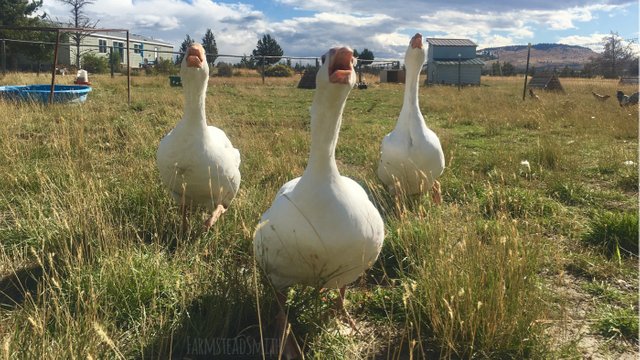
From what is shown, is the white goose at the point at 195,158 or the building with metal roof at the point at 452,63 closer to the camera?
the white goose at the point at 195,158

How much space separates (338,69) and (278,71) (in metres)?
39.3

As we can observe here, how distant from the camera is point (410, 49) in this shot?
16.7ft

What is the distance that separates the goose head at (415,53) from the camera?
501cm

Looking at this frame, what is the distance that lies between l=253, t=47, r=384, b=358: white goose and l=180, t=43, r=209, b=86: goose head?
187 centimetres

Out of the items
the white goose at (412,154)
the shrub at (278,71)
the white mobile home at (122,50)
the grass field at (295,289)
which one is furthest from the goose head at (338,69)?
the white mobile home at (122,50)

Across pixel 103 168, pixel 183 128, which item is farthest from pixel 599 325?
pixel 103 168

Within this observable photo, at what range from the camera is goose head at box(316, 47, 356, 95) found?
218 centimetres

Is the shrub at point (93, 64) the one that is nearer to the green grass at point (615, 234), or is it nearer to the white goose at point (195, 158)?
the white goose at point (195, 158)

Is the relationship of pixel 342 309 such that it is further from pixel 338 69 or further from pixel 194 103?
pixel 194 103

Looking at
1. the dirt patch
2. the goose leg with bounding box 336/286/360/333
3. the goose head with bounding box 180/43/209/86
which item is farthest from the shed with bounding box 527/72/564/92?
the goose leg with bounding box 336/286/360/333

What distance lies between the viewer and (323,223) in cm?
227

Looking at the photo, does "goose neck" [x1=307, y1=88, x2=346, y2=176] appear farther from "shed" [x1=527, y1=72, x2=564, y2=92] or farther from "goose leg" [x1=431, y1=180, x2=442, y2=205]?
"shed" [x1=527, y1=72, x2=564, y2=92]

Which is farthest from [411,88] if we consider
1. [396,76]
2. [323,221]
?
[396,76]

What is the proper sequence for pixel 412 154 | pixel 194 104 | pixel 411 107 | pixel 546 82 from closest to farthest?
pixel 194 104 < pixel 412 154 < pixel 411 107 < pixel 546 82
